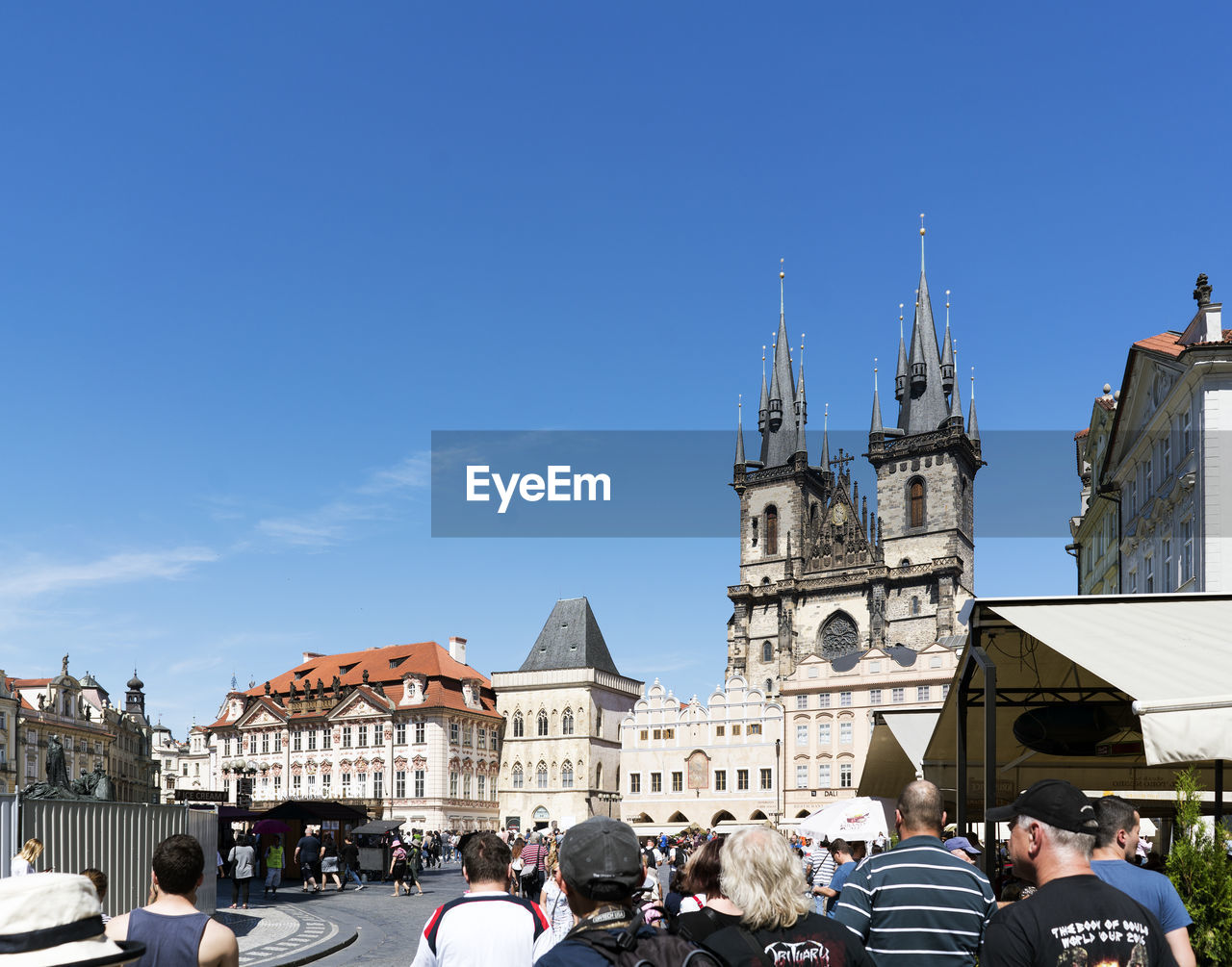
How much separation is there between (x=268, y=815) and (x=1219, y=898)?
3119 centimetres

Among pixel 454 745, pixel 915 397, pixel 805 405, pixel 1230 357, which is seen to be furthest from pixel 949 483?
pixel 1230 357

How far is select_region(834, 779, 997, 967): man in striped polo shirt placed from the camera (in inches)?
180

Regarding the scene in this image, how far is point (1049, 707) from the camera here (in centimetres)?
964

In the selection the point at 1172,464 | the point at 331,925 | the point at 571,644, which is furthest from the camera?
the point at 571,644

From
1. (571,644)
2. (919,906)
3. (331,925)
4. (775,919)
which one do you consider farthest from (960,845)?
(571,644)

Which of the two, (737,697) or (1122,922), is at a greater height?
(1122,922)

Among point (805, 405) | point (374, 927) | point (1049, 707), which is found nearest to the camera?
point (1049, 707)

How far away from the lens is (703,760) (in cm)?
7456

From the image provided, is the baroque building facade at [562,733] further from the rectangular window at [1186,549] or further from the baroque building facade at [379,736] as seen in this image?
the rectangular window at [1186,549]

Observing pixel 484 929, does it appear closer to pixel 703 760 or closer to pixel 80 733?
pixel 703 760

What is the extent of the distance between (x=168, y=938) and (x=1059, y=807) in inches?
114

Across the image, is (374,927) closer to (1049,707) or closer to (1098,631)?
(1049,707)

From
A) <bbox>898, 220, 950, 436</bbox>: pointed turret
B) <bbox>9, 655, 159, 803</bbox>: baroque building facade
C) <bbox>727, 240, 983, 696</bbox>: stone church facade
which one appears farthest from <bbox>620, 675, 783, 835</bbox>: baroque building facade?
<bbox>9, 655, 159, 803</bbox>: baroque building facade

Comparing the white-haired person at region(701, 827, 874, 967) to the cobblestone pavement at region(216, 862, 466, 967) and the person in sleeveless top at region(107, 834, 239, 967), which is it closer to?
the person in sleeveless top at region(107, 834, 239, 967)
